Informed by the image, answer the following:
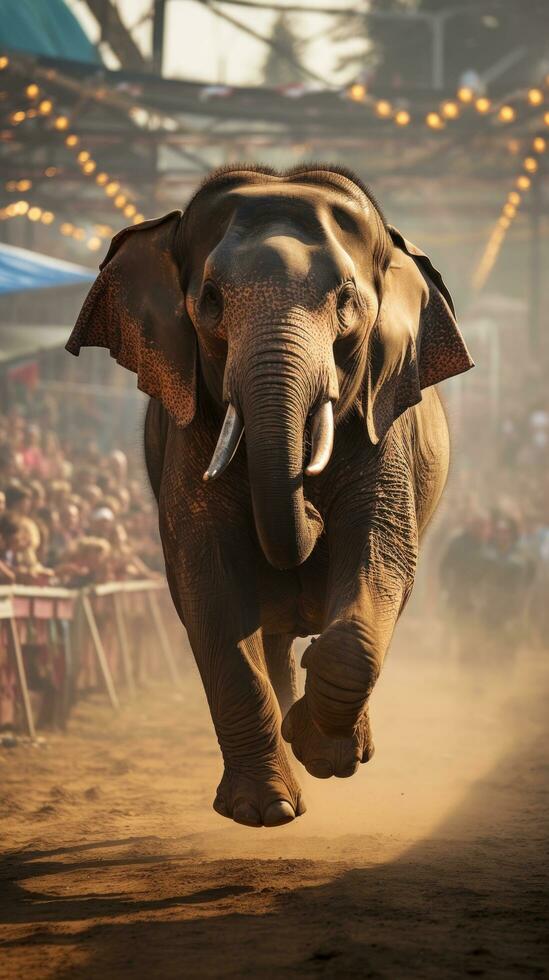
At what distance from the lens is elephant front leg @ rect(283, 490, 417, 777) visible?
5.98 meters

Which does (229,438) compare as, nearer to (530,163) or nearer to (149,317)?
(149,317)

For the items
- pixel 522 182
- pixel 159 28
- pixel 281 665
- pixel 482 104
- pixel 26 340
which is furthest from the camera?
pixel 522 182

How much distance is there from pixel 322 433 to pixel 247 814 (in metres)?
1.63

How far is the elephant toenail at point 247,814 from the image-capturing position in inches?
250

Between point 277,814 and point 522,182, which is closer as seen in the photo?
point 277,814

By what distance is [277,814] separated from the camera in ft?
20.8

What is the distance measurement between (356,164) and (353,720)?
2888cm

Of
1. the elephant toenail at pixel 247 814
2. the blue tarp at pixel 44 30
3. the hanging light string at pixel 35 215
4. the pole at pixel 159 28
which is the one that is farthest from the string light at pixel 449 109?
the elephant toenail at pixel 247 814

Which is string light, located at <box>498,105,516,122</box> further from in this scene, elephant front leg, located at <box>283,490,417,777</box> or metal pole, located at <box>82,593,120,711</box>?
elephant front leg, located at <box>283,490,417,777</box>

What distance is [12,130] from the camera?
72.0 feet

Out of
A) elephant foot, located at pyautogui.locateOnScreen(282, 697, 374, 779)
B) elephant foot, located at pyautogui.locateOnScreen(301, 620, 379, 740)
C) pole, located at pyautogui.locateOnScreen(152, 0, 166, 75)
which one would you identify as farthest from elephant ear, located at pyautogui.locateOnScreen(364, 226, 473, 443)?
pole, located at pyautogui.locateOnScreen(152, 0, 166, 75)

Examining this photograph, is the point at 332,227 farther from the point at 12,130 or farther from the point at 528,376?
the point at 528,376

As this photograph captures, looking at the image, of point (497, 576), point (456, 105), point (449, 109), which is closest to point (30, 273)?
point (497, 576)

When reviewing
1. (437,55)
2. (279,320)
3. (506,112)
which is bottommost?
(279,320)
